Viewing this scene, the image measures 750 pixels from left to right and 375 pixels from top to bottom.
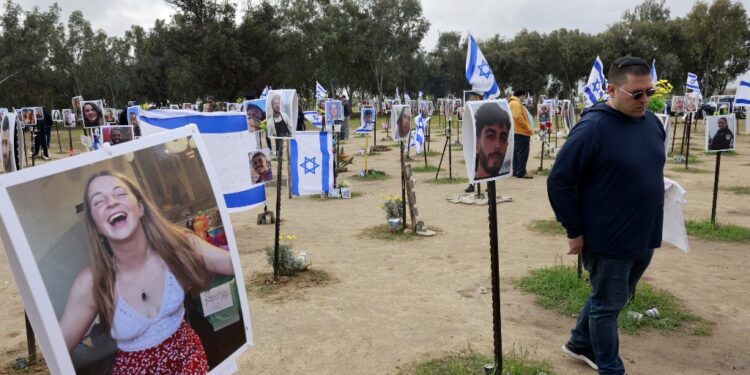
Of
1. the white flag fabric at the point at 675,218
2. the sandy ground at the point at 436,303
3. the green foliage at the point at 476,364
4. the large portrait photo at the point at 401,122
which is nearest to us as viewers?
the green foliage at the point at 476,364

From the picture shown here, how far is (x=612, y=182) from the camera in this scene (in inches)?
119

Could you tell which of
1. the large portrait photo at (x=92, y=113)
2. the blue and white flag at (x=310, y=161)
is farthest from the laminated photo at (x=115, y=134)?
the large portrait photo at (x=92, y=113)

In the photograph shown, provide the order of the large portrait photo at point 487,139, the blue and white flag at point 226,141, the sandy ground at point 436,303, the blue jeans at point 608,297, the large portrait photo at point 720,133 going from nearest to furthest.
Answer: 1. the blue jeans at point 608,297
2. the large portrait photo at point 487,139
3. the sandy ground at point 436,303
4. the blue and white flag at point 226,141
5. the large portrait photo at point 720,133

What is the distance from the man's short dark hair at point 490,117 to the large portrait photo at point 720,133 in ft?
18.2

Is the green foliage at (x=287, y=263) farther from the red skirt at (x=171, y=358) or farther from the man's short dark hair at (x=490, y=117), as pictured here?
the red skirt at (x=171, y=358)

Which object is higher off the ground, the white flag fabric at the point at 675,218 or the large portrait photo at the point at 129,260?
the large portrait photo at the point at 129,260

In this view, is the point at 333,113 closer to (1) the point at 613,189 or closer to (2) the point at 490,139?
(2) the point at 490,139

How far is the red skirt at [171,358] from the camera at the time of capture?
5.53 feet

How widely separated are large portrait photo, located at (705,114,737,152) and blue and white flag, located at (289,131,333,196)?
585 cm

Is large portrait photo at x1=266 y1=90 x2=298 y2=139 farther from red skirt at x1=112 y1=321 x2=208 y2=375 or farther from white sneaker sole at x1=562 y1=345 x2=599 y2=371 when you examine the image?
red skirt at x1=112 y1=321 x2=208 y2=375

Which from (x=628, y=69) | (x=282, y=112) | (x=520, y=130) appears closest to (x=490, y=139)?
(x=628, y=69)

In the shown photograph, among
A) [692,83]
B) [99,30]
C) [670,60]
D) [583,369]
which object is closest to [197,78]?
[99,30]

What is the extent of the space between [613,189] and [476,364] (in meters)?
1.58

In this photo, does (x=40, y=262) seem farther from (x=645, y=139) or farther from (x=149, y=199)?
(x=645, y=139)
